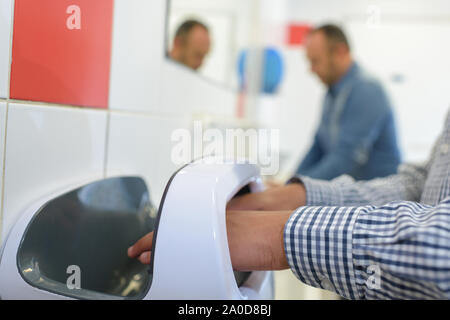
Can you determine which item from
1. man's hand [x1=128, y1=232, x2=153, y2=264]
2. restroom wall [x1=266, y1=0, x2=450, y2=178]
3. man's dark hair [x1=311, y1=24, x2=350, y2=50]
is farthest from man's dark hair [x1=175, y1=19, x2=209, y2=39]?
restroom wall [x1=266, y1=0, x2=450, y2=178]

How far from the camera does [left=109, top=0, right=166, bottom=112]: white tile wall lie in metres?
0.59

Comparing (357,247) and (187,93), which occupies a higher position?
(187,93)

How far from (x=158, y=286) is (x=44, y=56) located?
0.89 feet

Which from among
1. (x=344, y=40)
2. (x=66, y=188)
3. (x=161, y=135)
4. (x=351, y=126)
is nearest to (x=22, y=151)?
(x=66, y=188)

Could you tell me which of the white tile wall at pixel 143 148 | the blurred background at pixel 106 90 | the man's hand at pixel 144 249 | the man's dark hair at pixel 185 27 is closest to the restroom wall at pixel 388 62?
the blurred background at pixel 106 90

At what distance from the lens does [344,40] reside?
174cm

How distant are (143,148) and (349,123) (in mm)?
1051

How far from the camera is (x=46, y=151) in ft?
1.49

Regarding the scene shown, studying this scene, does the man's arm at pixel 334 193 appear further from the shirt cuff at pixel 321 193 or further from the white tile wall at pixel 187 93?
the white tile wall at pixel 187 93

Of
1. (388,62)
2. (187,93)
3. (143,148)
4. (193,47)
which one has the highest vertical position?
(388,62)

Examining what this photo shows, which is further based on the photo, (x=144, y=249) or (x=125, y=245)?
(x=125, y=245)

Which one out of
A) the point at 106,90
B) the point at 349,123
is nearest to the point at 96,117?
the point at 106,90

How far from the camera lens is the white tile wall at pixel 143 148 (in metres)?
0.60

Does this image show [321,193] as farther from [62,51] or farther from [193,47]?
[193,47]
